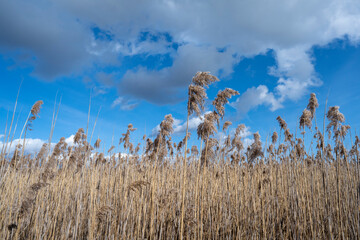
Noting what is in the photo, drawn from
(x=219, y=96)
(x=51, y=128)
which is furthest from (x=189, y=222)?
(x=51, y=128)

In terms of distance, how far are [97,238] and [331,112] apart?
4.69m

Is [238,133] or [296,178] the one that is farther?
[238,133]

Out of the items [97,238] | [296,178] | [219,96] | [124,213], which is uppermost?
[219,96]

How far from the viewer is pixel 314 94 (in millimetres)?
4496

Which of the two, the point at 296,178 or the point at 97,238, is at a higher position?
the point at 296,178

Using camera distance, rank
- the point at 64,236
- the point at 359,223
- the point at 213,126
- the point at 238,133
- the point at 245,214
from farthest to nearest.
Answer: the point at 238,133
the point at 245,214
the point at 359,223
the point at 64,236
the point at 213,126

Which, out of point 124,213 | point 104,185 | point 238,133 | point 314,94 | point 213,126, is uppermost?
point 314,94

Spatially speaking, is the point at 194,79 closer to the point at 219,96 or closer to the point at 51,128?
the point at 219,96

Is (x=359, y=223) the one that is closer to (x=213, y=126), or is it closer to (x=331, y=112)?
(x=331, y=112)

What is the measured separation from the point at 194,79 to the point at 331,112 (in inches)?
148

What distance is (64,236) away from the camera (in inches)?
109

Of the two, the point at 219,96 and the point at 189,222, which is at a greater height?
the point at 219,96

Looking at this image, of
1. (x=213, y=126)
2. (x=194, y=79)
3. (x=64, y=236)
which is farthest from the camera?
(x=64, y=236)

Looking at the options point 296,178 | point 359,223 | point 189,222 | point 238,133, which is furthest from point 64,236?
point 238,133
